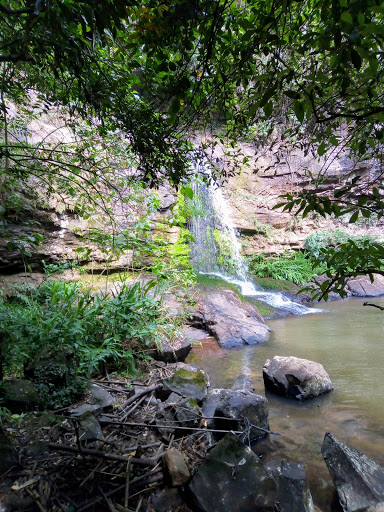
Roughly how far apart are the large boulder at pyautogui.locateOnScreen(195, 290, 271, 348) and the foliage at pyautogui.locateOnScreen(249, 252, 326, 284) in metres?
5.42

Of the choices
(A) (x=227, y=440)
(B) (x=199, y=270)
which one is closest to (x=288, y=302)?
(B) (x=199, y=270)

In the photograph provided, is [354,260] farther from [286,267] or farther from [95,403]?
[286,267]

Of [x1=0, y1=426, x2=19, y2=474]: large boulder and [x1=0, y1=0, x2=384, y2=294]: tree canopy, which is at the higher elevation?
[x1=0, y1=0, x2=384, y2=294]: tree canopy

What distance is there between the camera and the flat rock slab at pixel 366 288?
11.4 metres

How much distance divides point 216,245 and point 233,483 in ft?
34.9

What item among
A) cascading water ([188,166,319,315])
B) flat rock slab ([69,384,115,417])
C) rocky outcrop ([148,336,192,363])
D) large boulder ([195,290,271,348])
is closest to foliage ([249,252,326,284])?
cascading water ([188,166,319,315])

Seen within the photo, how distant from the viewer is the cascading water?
1130 cm

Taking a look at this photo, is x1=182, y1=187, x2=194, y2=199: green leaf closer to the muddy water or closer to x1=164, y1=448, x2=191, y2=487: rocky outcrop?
x1=164, y1=448, x2=191, y2=487: rocky outcrop

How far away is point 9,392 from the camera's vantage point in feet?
7.89

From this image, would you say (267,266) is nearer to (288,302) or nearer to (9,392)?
(288,302)

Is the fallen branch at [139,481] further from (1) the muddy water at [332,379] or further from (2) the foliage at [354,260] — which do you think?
(2) the foliage at [354,260]

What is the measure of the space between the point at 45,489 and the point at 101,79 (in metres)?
2.61

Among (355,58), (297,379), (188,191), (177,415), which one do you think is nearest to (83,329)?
(177,415)

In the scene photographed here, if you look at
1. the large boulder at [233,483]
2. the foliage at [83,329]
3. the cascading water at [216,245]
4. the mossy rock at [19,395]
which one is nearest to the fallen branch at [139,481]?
the large boulder at [233,483]
